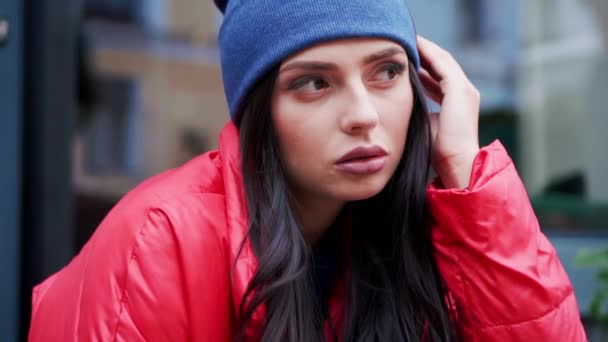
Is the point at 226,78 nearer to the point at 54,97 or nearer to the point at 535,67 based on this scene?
the point at 54,97

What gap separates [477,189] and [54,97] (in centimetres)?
141

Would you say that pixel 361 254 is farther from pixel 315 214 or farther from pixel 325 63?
pixel 325 63

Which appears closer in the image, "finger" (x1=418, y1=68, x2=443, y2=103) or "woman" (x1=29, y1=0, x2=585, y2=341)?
Answer: "woman" (x1=29, y1=0, x2=585, y2=341)

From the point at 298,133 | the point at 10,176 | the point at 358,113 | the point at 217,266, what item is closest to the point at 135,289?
the point at 217,266

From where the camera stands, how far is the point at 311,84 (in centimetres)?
175

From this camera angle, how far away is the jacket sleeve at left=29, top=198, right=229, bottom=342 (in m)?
1.60

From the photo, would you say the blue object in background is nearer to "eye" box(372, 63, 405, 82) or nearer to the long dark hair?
the long dark hair

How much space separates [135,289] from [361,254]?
0.63 meters

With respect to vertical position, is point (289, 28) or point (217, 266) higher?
point (289, 28)

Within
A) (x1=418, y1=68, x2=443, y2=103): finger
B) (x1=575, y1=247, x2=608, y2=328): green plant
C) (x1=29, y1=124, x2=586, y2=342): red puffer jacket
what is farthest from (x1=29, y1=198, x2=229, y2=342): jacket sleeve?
(x1=575, y1=247, x2=608, y2=328): green plant

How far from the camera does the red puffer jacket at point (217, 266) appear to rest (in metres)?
1.62

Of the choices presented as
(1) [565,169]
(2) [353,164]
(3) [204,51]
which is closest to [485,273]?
(2) [353,164]

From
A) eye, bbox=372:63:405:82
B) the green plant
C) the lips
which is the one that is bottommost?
the green plant

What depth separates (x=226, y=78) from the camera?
1.92 meters
